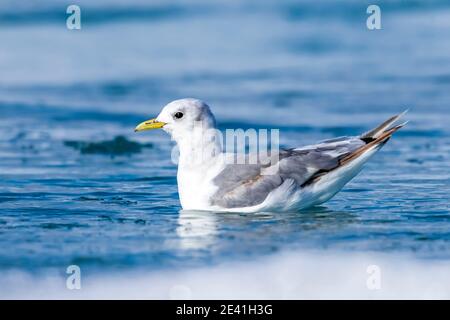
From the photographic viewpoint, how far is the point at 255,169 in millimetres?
9242

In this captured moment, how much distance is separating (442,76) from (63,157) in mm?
7286

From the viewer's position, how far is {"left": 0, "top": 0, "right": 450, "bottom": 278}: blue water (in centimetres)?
862

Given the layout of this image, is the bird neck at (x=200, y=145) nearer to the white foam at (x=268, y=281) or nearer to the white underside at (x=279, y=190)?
the white underside at (x=279, y=190)

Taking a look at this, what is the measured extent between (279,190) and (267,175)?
0.55 feet

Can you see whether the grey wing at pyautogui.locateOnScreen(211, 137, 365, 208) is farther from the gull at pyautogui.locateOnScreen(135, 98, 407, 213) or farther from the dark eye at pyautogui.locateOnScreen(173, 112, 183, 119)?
the dark eye at pyautogui.locateOnScreen(173, 112, 183, 119)

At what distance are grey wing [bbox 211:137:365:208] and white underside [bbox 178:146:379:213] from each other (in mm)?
51

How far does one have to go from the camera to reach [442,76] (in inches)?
677

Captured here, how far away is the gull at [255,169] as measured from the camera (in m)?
9.21

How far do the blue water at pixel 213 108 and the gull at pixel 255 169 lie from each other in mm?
163

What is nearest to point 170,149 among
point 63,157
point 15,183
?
point 63,157

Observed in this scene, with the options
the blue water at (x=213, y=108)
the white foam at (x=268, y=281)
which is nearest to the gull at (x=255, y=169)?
the blue water at (x=213, y=108)

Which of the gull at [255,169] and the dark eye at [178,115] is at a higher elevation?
the dark eye at [178,115]
